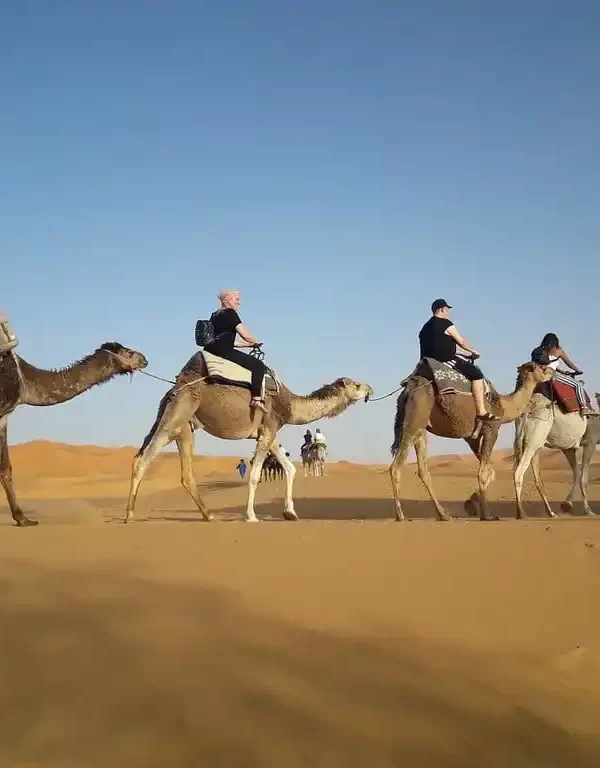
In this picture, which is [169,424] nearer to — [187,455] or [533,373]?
[187,455]

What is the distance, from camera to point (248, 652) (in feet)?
11.5

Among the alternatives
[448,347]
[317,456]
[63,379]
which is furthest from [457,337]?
[317,456]

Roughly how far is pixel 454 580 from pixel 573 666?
1.42m

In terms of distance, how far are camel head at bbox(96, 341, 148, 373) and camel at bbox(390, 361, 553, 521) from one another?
4058mm

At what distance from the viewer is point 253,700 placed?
3.00 metres

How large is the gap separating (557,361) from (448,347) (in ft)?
10.1

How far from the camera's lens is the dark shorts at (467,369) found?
12172 mm

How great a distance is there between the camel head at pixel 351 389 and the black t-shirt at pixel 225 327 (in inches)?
88.7

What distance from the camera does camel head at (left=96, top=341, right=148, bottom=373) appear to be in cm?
1230

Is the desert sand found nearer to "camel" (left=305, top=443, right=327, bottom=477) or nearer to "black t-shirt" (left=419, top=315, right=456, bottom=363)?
"black t-shirt" (left=419, top=315, right=456, bottom=363)

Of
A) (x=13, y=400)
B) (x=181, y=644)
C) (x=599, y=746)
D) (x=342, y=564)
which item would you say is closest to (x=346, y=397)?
(x=13, y=400)

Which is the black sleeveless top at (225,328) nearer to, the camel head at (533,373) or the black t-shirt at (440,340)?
the black t-shirt at (440,340)

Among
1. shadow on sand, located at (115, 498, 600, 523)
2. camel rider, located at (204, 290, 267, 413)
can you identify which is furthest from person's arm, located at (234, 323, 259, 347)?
shadow on sand, located at (115, 498, 600, 523)

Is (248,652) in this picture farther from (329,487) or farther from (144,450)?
(329,487)
